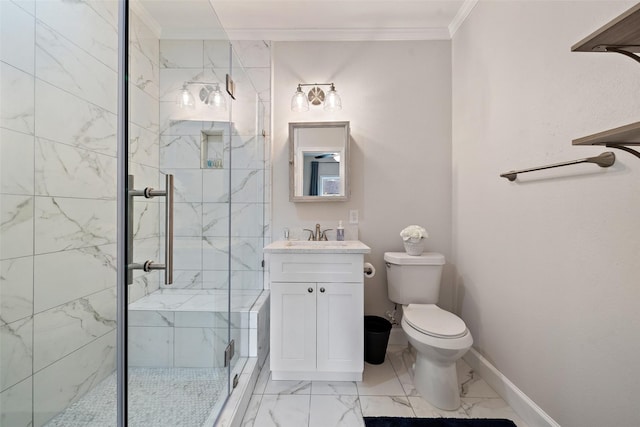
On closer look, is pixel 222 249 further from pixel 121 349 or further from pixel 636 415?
pixel 636 415

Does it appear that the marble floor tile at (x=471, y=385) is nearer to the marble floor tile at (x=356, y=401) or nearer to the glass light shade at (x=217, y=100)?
the marble floor tile at (x=356, y=401)

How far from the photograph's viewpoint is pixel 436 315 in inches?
66.9

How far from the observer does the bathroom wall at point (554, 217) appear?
39.3 inches

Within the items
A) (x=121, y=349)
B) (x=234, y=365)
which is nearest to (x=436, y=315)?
(x=234, y=365)

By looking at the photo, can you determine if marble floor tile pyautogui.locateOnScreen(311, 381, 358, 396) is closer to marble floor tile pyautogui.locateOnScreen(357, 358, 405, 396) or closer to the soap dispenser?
marble floor tile pyautogui.locateOnScreen(357, 358, 405, 396)

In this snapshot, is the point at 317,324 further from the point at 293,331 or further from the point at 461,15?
the point at 461,15

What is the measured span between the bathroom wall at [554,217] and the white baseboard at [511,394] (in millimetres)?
36

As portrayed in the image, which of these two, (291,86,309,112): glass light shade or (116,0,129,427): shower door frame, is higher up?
(291,86,309,112): glass light shade

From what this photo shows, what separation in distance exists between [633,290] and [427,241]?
1315 mm

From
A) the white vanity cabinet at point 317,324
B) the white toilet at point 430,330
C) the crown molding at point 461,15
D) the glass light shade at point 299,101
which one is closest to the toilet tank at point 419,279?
the white toilet at point 430,330

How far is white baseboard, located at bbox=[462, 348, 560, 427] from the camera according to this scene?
52.2 inches

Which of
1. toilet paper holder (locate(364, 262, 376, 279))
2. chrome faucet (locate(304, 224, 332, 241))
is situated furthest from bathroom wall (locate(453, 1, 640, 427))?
chrome faucet (locate(304, 224, 332, 241))

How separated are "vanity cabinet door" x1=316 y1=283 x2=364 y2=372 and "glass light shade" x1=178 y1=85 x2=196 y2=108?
1223 millimetres

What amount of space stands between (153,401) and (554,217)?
5.94 ft
